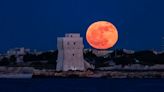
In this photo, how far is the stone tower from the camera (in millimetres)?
58188

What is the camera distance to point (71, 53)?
5816 centimetres

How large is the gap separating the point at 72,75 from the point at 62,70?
2.48ft

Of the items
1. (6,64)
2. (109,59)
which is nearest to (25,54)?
(6,64)

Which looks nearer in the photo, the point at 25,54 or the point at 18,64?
the point at 18,64

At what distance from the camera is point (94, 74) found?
60531 millimetres

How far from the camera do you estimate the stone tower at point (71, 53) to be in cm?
5819

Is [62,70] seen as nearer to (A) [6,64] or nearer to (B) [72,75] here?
(B) [72,75]

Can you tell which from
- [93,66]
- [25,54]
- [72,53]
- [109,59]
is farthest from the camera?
[25,54]

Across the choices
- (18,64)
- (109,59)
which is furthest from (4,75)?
(109,59)

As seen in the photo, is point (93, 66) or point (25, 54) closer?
point (93, 66)

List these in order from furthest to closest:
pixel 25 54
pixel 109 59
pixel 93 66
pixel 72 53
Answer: pixel 25 54
pixel 109 59
pixel 93 66
pixel 72 53

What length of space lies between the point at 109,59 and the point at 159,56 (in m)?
4.18

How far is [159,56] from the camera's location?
69438 mm

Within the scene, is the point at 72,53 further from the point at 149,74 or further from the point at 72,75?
the point at 149,74
